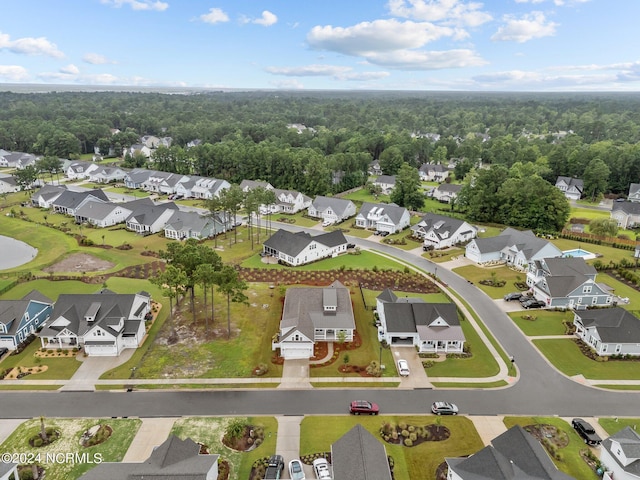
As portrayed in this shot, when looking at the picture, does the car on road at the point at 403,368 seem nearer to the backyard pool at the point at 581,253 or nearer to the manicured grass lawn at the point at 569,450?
the manicured grass lawn at the point at 569,450

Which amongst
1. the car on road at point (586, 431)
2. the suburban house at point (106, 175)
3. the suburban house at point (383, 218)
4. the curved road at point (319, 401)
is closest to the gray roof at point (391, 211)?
the suburban house at point (383, 218)

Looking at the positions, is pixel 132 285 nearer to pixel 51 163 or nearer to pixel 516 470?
pixel 516 470

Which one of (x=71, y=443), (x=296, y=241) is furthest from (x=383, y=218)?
(x=71, y=443)

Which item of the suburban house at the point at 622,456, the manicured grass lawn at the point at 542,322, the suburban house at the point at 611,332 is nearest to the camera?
the suburban house at the point at 622,456

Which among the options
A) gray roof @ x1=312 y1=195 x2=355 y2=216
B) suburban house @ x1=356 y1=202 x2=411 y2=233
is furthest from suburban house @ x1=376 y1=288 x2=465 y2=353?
gray roof @ x1=312 y1=195 x2=355 y2=216

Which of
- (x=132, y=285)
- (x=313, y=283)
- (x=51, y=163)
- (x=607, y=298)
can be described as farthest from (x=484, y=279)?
(x=51, y=163)

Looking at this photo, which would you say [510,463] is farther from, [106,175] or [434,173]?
[106,175]

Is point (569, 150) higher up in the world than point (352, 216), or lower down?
higher up
